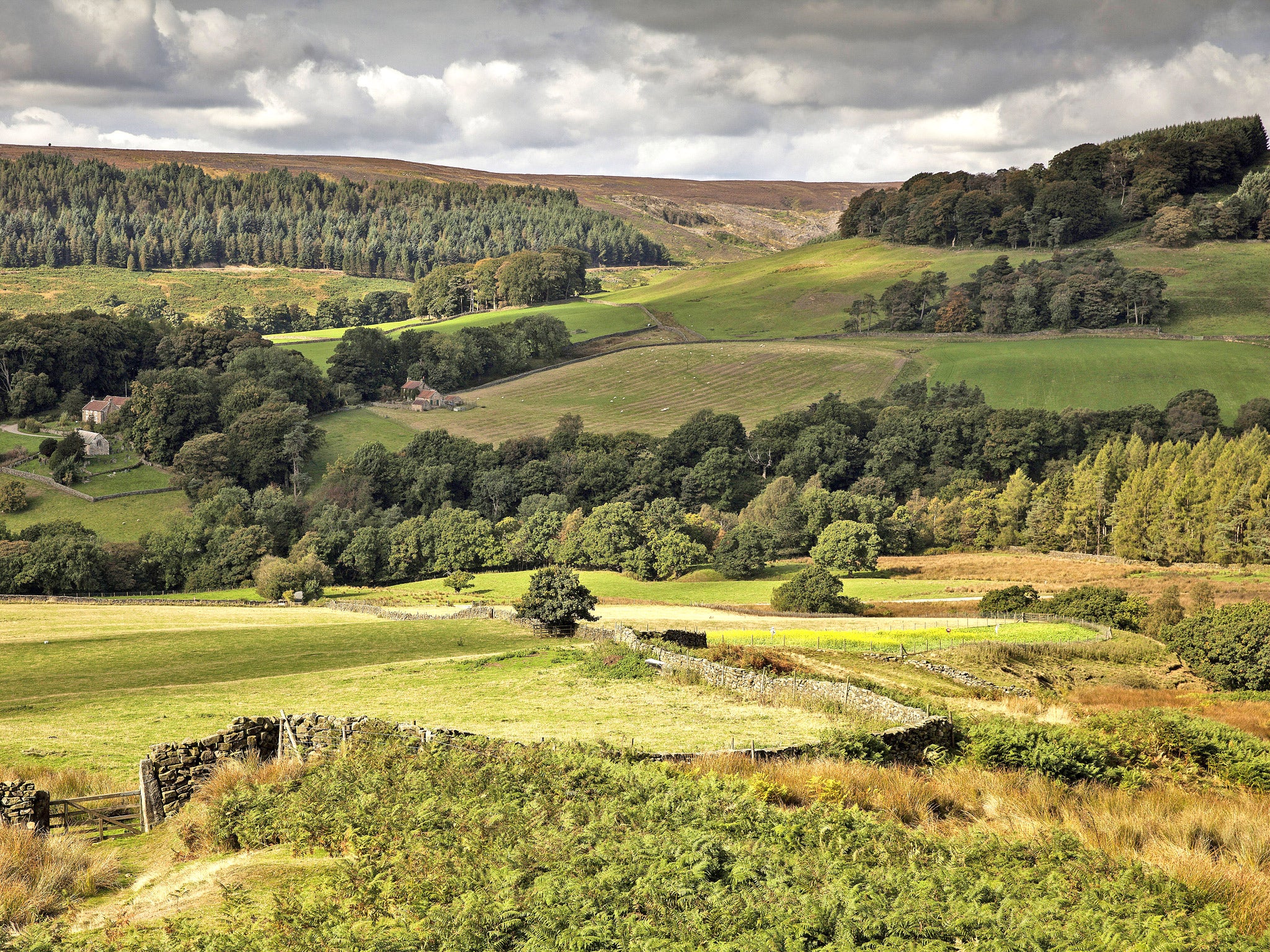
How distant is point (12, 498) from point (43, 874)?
101813mm

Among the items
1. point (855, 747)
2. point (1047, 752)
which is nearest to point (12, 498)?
point (855, 747)

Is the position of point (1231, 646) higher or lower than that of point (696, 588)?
higher

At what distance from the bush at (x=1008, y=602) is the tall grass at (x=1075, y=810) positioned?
40021 mm

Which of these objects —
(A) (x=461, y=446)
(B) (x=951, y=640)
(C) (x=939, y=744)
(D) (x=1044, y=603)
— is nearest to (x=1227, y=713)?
(C) (x=939, y=744)

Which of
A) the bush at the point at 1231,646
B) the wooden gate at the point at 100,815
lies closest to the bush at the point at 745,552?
the bush at the point at 1231,646

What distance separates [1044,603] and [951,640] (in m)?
15.4

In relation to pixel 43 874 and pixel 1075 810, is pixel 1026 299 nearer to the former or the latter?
pixel 1075 810

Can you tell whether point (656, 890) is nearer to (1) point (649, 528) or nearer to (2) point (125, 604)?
(2) point (125, 604)

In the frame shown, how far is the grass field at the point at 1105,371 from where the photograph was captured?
121 metres

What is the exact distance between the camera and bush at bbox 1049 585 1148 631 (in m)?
52.3

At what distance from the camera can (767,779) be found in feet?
51.8

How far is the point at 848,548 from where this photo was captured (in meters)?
82.2

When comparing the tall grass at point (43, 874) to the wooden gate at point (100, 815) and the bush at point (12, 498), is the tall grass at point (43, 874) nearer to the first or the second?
the wooden gate at point (100, 815)

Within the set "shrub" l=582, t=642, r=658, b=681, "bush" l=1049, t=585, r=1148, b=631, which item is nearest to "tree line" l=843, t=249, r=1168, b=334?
"bush" l=1049, t=585, r=1148, b=631
